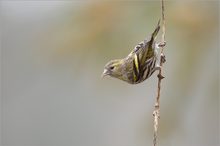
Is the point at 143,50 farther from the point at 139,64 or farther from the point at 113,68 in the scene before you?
the point at 113,68

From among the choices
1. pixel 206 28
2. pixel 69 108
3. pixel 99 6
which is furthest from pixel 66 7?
pixel 69 108

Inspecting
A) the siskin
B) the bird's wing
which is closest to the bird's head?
the siskin

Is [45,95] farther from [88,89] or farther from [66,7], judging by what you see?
[66,7]

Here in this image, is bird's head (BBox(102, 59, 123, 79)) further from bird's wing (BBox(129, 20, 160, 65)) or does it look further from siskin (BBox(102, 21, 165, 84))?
bird's wing (BBox(129, 20, 160, 65))

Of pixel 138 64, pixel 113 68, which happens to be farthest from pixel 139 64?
pixel 113 68

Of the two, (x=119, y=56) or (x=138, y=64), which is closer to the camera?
(x=138, y=64)

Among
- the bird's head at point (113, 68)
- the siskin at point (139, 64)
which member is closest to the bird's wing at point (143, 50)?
the siskin at point (139, 64)

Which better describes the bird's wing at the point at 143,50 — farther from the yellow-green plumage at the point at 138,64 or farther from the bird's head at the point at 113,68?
the bird's head at the point at 113,68

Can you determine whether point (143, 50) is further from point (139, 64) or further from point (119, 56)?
point (119, 56)
